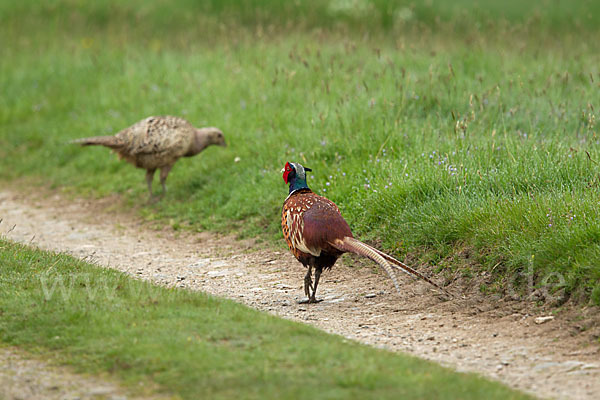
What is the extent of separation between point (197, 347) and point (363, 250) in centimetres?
168

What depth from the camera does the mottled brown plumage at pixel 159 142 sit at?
988cm

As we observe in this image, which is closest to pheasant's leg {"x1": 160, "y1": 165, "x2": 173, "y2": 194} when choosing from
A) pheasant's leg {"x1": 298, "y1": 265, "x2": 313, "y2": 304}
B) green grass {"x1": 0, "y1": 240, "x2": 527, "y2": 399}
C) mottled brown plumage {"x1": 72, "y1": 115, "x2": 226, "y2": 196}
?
mottled brown plumage {"x1": 72, "y1": 115, "x2": 226, "y2": 196}

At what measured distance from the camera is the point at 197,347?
14.7 feet

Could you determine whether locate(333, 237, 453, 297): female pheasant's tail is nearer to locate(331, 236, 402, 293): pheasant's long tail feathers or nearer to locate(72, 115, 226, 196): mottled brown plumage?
locate(331, 236, 402, 293): pheasant's long tail feathers

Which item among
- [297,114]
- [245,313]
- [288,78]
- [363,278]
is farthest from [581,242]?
[288,78]

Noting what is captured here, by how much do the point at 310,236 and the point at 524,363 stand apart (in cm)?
206

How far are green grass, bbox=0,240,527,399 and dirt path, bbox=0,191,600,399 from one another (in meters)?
0.49

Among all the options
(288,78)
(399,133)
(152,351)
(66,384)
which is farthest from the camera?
(288,78)

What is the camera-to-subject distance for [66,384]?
4137mm

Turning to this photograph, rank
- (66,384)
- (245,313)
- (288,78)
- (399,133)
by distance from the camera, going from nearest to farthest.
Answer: (66,384)
(245,313)
(399,133)
(288,78)

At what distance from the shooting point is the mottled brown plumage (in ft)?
32.4

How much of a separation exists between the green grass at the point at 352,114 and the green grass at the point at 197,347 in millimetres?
2063

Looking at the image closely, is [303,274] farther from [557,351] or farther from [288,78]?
[288,78]

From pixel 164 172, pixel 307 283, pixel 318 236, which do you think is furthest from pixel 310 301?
pixel 164 172
